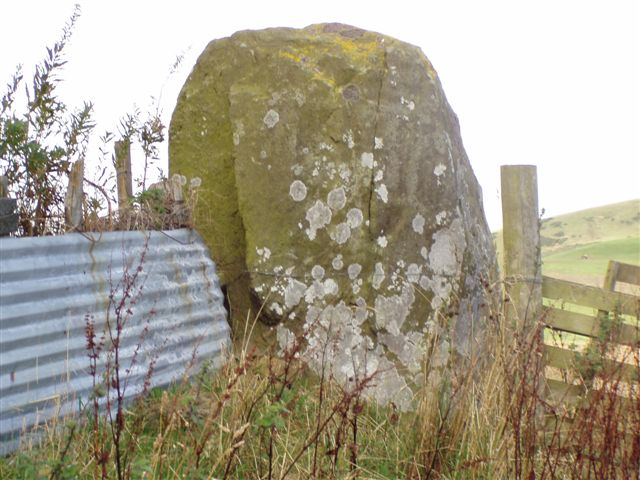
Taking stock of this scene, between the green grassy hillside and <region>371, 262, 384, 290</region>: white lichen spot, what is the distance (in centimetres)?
651

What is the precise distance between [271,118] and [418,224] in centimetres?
117

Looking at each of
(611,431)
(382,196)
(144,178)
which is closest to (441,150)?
(382,196)

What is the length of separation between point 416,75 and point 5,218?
2.79 metres

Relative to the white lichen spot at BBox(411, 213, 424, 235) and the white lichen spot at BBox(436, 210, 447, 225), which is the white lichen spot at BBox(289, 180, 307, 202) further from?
the white lichen spot at BBox(436, 210, 447, 225)

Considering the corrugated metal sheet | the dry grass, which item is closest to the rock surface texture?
the corrugated metal sheet

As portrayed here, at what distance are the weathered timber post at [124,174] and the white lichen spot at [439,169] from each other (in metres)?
2.05

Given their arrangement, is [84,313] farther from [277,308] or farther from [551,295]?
[551,295]

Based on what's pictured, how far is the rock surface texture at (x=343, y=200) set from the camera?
17.7ft

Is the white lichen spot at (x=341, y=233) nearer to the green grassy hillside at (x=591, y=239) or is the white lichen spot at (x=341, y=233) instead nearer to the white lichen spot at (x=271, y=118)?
the white lichen spot at (x=271, y=118)

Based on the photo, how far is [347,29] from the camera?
234 inches

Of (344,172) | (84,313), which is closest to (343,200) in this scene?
(344,172)

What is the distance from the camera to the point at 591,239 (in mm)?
16641

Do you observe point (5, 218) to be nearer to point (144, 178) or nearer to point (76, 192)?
point (76, 192)

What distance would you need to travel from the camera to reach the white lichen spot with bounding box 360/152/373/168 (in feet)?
18.0
